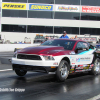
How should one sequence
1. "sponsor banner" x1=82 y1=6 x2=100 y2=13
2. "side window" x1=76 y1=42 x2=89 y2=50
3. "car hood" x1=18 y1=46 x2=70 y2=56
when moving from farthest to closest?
"sponsor banner" x1=82 y1=6 x2=100 y2=13 < "side window" x1=76 y1=42 x2=89 y2=50 < "car hood" x1=18 y1=46 x2=70 y2=56

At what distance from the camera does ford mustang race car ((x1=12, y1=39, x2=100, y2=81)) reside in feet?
24.2

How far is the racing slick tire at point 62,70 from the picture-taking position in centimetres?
747

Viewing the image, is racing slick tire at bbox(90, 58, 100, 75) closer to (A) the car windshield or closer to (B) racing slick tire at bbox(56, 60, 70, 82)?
(A) the car windshield

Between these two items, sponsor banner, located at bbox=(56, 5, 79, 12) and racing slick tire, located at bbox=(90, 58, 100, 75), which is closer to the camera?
racing slick tire, located at bbox=(90, 58, 100, 75)

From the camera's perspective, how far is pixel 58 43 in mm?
8758

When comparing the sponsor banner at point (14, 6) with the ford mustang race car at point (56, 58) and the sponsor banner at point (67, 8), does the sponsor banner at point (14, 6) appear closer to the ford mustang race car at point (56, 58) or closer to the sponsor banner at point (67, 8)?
the sponsor banner at point (67, 8)

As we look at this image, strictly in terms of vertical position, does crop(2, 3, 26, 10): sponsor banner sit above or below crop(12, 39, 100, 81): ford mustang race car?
above

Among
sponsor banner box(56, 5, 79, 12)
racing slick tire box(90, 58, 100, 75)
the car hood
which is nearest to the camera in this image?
the car hood

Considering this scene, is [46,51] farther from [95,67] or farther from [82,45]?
[95,67]

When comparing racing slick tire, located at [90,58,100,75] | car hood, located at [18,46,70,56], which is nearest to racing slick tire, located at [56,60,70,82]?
car hood, located at [18,46,70,56]

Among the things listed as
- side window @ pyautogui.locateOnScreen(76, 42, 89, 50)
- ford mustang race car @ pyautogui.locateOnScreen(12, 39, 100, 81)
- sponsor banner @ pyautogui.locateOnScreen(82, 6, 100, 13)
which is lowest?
ford mustang race car @ pyautogui.locateOnScreen(12, 39, 100, 81)

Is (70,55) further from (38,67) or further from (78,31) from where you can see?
(78,31)

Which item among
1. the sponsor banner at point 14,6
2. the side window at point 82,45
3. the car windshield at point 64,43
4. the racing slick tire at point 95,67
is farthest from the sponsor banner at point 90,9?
the car windshield at point 64,43

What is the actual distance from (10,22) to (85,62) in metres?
42.3
